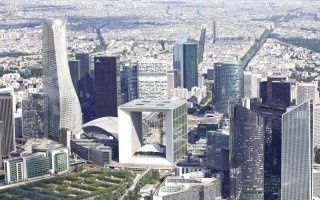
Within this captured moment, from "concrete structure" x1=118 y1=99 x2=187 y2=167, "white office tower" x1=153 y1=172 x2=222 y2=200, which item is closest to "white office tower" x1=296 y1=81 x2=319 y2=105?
"concrete structure" x1=118 y1=99 x2=187 y2=167

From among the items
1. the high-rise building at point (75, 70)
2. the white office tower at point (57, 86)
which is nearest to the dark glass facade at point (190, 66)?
the high-rise building at point (75, 70)

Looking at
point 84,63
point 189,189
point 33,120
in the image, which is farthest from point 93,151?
point 84,63

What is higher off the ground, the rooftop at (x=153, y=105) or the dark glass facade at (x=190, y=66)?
the dark glass facade at (x=190, y=66)

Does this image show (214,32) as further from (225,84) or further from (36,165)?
(36,165)

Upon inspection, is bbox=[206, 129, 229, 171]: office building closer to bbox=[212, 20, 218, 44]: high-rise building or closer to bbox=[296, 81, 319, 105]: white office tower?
bbox=[296, 81, 319, 105]: white office tower

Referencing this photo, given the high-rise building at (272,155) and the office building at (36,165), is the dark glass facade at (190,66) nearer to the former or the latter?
the office building at (36,165)
